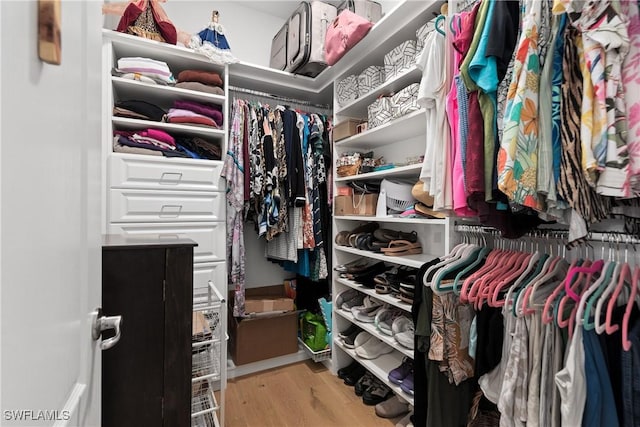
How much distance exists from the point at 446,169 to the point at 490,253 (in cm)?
37

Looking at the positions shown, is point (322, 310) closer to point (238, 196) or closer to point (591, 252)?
point (238, 196)

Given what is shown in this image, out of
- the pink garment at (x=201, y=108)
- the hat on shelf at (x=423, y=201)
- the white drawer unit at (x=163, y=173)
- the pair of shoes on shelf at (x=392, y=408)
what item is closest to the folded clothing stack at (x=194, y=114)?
the pink garment at (x=201, y=108)

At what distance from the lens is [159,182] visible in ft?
5.46

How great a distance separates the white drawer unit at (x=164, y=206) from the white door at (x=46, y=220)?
1.13 metres

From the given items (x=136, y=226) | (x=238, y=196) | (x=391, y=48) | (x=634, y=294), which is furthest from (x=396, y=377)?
(x=391, y=48)

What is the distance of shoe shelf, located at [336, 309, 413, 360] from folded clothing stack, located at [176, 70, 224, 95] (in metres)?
1.67

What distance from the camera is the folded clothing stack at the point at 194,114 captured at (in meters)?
1.77

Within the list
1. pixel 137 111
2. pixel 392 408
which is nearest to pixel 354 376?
pixel 392 408

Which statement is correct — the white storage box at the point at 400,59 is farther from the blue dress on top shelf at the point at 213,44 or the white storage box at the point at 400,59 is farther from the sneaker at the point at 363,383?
the sneaker at the point at 363,383

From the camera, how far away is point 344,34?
1.71 meters

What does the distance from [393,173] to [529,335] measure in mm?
991

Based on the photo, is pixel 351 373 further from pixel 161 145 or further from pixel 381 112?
pixel 161 145

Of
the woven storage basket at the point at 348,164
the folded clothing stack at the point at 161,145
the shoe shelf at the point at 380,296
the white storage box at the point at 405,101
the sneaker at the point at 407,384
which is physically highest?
the white storage box at the point at 405,101

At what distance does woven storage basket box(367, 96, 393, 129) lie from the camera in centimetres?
158
